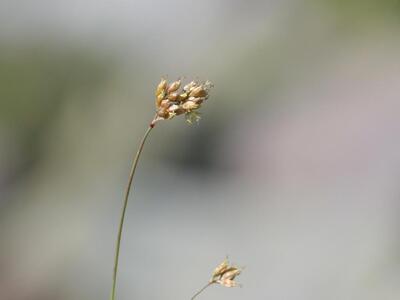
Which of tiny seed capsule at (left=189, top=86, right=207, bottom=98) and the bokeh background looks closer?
tiny seed capsule at (left=189, top=86, right=207, bottom=98)

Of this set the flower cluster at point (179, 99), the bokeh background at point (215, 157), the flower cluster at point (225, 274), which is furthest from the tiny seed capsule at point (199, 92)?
the bokeh background at point (215, 157)

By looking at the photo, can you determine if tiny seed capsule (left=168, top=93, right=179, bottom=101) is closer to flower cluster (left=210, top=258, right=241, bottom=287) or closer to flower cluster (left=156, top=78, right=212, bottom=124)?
flower cluster (left=156, top=78, right=212, bottom=124)

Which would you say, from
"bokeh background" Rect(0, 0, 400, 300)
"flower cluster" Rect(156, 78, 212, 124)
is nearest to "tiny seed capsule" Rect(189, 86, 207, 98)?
"flower cluster" Rect(156, 78, 212, 124)

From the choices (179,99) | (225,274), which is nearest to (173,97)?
(179,99)

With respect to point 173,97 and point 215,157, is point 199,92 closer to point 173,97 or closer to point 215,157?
point 173,97

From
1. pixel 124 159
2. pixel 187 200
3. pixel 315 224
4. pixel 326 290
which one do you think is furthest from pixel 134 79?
pixel 326 290

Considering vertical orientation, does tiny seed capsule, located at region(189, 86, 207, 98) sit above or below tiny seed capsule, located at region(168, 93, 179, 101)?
above
